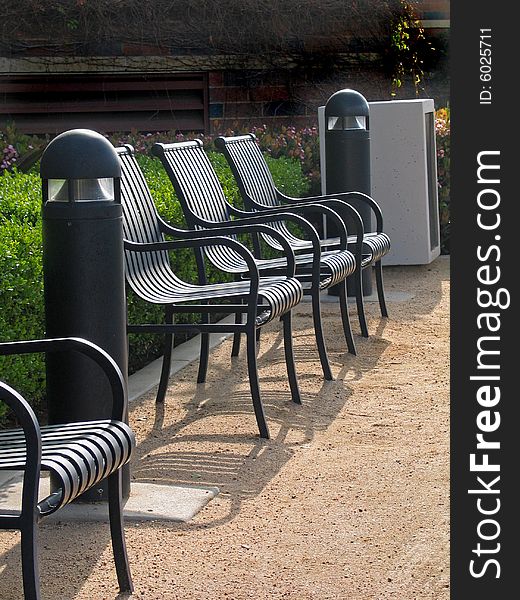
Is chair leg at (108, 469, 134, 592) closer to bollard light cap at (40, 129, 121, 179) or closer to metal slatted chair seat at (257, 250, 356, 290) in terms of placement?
bollard light cap at (40, 129, 121, 179)

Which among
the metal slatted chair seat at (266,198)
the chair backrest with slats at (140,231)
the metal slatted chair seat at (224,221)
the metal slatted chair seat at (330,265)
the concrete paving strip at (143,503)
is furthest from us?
the metal slatted chair seat at (266,198)

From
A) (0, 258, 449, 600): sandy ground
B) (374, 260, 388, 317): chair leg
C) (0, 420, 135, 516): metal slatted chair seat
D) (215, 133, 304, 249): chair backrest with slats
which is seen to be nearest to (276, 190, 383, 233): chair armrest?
(215, 133, 304, 249): chair backrest with slats

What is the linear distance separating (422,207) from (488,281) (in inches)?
326

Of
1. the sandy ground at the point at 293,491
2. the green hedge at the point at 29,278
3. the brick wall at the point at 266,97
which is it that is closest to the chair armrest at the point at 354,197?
the green hedge at the point at 29,278

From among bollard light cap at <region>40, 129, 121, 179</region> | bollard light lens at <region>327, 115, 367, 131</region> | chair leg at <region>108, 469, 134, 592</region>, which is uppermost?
bollard light lens at <region>327, 115, 367, 131</region>

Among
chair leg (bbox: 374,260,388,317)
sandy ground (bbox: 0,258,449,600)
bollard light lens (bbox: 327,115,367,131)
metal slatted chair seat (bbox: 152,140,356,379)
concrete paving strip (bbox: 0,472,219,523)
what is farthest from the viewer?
bollard light lens (bbox: 327,115,367,131)

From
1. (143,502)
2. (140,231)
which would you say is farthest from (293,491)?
(140,231)

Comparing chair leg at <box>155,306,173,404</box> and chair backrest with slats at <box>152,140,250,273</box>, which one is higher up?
chair backrest with slats at <box>152,140,250,273</box>

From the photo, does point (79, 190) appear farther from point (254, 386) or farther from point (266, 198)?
point (266, 198)

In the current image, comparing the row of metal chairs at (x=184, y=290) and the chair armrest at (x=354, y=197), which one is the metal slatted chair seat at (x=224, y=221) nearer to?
the row of metal chairs at (x=184, y=290)

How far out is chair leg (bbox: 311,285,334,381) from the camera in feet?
20.9

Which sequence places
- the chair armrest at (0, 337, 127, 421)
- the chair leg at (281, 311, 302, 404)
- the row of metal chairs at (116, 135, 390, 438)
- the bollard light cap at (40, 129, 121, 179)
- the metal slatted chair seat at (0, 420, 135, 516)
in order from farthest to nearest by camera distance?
the chair leg at (281, 311, 302, 404) < the row of metal chairs at (116, 135, 390, 438) < the bollard light cap at (40, 129, 121, 179) < the chair armrest at (0, 337, 127, 421) < the metal slatted chair seat at (0, 420, 135, 516)

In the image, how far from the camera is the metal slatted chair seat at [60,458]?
307cm

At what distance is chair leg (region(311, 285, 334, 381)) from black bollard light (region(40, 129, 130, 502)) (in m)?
2.19
